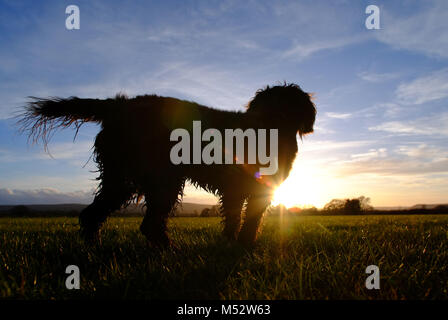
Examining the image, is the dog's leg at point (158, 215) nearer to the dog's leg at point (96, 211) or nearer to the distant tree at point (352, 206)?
the dog's leg at point (96, 211)

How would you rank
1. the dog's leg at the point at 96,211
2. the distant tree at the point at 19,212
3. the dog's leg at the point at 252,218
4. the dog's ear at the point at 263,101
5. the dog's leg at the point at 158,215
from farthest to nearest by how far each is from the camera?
Answer: the distant tree at the point at 19,212 → the dog's ear at the point at 263,101 → the dog's leg at the point at 252,218 → the dog's leg at the point at 96,211 → the dog's leg at the point at 158,215

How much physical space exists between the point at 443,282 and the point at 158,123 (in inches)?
120

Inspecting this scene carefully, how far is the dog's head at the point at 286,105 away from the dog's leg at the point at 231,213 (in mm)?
1473

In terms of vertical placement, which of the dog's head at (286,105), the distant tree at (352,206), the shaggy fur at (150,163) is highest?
the dog's head at (286,105)

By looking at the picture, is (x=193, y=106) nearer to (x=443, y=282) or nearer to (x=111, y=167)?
(x=111, y=167)

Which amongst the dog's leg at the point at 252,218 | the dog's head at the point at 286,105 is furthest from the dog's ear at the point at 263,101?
the dog's leg at the point at 252,218

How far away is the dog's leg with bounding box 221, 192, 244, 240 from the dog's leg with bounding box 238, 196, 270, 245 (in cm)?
18

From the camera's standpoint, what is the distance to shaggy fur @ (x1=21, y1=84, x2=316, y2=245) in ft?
10.9

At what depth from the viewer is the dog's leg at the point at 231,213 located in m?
4.23

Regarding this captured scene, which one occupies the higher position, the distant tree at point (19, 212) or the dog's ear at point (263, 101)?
the dog's ear at point (263, 101)

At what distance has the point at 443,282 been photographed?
199cm

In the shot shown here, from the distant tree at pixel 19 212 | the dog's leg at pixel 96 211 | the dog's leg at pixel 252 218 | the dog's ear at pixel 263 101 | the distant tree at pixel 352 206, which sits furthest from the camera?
the distant tree at pixel 352 206

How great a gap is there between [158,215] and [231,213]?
1450mm

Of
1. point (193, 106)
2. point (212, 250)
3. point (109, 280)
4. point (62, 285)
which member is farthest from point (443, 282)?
point (193, 106)
